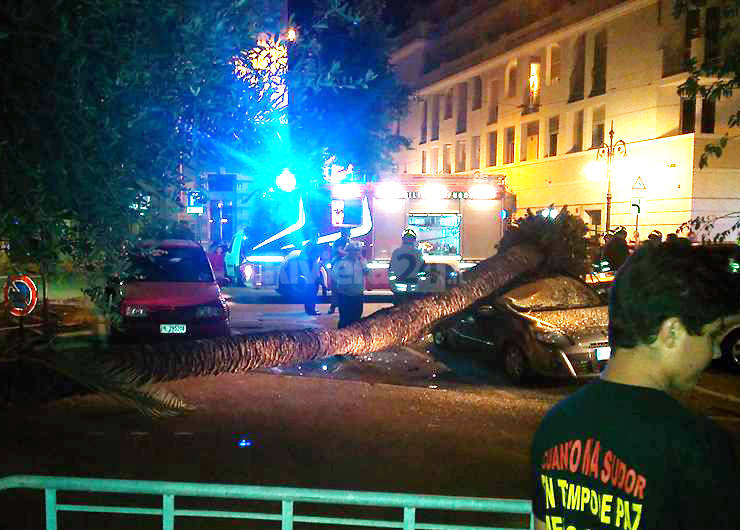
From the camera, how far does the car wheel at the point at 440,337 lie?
12314mm

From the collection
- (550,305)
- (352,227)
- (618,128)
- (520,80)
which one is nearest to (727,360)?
(550,305)

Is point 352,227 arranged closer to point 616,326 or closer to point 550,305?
point 550,305

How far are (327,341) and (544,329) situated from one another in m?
2.94

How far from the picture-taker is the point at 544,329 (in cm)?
961

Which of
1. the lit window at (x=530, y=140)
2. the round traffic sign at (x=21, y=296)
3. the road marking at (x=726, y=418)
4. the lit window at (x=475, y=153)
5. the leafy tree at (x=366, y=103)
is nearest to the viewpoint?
the road marking at (x=726, y=418)

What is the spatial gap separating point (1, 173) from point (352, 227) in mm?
16156

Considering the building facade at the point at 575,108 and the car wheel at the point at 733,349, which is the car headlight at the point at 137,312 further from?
the building facade at the point at 575,108

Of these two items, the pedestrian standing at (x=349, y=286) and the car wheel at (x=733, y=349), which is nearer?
the car wheel at (x=733, y=349)

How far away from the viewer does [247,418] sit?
23.4ft

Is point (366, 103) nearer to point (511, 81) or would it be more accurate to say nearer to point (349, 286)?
point (349, 286)

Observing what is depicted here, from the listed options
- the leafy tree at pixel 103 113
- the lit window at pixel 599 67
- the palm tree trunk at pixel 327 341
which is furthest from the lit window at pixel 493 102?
the leafy tree at pixel 103 113

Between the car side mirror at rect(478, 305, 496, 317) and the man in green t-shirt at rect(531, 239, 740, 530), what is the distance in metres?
8.49

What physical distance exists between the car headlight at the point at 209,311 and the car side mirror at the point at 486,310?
12.6ft

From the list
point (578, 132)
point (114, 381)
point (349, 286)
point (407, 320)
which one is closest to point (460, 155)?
point (578, 132)
